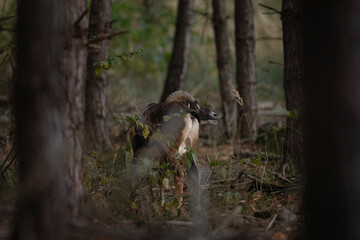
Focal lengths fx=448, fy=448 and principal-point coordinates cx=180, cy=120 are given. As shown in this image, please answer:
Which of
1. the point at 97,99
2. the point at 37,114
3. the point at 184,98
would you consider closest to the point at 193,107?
the point at 184,98

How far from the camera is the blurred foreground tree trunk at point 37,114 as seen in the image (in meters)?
3.56

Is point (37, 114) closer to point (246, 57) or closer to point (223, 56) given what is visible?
point (246, 57)

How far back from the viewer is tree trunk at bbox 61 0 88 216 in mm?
3998

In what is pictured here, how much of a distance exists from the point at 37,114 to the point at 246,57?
7595mm

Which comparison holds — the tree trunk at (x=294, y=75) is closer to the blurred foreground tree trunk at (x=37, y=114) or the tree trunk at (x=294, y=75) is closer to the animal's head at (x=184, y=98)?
the animal's head at (x=184, y=98)

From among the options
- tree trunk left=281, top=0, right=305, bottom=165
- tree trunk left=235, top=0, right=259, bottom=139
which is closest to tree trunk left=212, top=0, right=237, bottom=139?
tree trunk left=235, top=0, right=259, bottom=139

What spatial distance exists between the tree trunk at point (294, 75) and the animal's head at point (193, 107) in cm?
129

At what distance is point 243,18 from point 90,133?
4.37 meters

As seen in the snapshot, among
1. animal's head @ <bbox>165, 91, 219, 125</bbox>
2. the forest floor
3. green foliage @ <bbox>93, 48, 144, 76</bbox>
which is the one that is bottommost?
the forest floor

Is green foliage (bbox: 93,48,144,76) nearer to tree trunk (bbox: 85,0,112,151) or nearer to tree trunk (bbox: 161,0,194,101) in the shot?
tree trunk (bbox: 85,0,112,151)

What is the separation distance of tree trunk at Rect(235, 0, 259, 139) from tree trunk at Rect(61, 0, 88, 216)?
6609 mm

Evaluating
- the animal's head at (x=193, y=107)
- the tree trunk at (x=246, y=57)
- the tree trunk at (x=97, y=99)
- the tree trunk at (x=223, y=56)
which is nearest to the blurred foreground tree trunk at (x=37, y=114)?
the animal's head at (x=193, y=107)

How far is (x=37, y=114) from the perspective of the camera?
11.8 feet

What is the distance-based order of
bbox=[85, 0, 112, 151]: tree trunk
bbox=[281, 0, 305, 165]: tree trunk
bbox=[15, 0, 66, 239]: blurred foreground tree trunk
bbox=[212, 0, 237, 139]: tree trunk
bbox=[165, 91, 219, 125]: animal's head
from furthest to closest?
bbox=[212, 0, 237, 139]: tree trunk
bbox=[85, 0, 112, 151]: tree trunk
bbox=[165, 91, 219, 125]: animal's head
bbox=[281, 0, 305, 165]: tree trunk
bbox=[15, 0, 66, 239]: blurred foreground tree trunk
